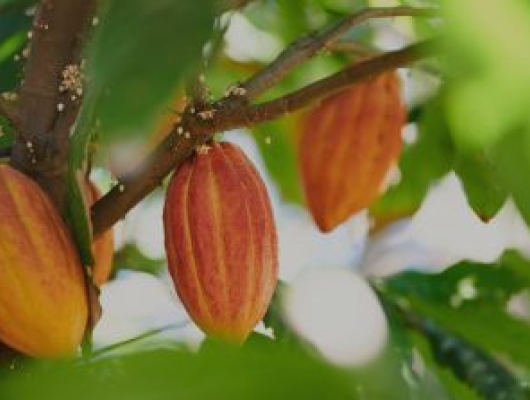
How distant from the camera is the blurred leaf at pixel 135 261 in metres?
1.20

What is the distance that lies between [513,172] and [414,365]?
66 centimetres

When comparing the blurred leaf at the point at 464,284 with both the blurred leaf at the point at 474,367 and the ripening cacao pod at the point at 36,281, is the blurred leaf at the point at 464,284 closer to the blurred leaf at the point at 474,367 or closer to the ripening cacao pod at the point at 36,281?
the blurred leaf at the point at 474,367

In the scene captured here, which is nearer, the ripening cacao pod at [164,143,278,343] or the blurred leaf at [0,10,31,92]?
the ripening cacao pod at [164,143,278,343]

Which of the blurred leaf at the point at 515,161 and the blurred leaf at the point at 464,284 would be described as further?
the blurred leaf at the point at 464,284

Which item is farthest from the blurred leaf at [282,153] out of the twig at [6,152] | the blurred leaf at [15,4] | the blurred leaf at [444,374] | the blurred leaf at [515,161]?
the blurred leaf at [515,161]

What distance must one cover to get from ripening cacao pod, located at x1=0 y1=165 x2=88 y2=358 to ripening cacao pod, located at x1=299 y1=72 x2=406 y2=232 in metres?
0.37

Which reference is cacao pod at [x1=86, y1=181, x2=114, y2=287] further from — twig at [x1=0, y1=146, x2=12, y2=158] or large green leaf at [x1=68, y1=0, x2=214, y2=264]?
large green leaf at [x1=68, y1=0, x2=214, y2=264]

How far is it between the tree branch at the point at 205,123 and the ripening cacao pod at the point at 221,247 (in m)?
0.02

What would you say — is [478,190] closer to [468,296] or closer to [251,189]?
[251,189]

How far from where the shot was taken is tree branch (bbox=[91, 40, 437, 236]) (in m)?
0.65

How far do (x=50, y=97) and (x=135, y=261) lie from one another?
55 centimetres

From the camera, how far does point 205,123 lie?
0.65 meters

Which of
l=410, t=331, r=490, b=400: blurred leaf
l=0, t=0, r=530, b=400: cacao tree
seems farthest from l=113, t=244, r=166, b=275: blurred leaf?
l=410, t=331, r=490, b=400: blurred leaf

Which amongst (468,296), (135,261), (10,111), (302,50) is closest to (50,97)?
(10,111)
